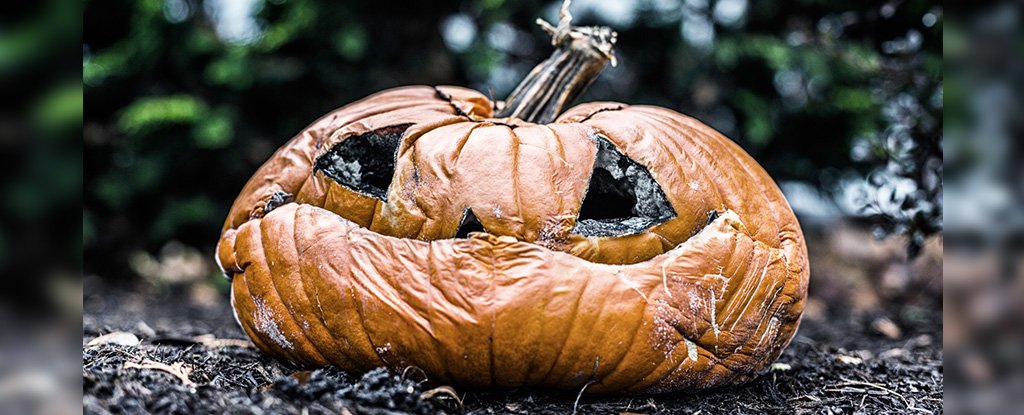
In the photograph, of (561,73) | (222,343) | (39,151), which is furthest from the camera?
(222,343)

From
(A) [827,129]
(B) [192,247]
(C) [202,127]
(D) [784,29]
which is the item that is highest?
(D) [784,29]

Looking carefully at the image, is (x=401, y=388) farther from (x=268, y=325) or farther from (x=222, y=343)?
(x=222, y=343)

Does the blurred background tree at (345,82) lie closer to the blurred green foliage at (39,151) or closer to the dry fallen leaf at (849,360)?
the dry fallen leaf at (849,360)

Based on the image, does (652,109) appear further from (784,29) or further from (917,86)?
(784,29)

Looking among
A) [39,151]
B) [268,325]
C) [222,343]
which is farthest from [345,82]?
[39,151]

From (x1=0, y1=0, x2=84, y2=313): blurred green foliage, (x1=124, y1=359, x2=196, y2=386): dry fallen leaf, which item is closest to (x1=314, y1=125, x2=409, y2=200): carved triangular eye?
(x1=124, y1=359, x2=196, y2=386): dry fallen leaf

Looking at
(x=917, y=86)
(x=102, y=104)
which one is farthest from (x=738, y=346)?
Result: (x=102, y=104)

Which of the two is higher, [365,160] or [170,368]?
[365,160]
